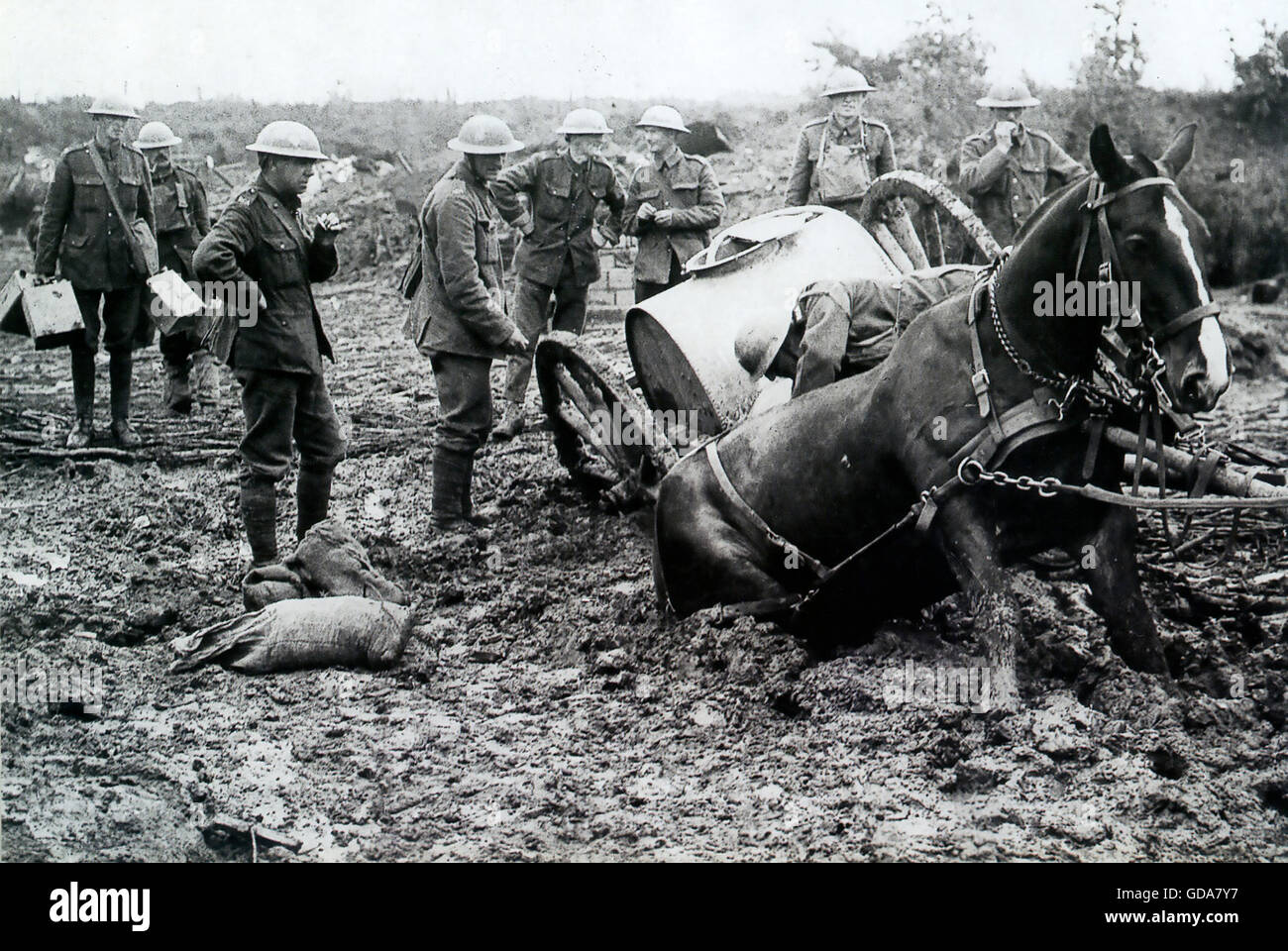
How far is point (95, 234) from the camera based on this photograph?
7824 millimetres

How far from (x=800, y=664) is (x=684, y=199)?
16.3 feet

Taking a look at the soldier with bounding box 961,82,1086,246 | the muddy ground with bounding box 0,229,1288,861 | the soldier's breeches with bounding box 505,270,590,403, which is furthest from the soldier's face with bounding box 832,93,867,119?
the muddy ground with bounding box 0,229,1288,861

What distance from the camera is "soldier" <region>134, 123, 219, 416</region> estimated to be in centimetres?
902

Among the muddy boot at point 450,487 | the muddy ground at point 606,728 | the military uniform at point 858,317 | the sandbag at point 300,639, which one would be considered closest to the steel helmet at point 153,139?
the muddy ground at point 606,728

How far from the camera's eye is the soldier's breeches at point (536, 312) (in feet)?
27.1

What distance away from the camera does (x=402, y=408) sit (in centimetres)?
922

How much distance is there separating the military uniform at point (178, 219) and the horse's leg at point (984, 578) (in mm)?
6493

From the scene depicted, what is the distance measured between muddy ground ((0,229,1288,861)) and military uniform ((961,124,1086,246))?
3.90 metres

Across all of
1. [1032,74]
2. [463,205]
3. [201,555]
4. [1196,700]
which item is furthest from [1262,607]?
[1032,74]

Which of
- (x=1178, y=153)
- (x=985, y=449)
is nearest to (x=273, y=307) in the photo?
(x=985, y=449)

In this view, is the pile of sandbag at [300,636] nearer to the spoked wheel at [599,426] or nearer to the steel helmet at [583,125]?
the spoked wheel at [599,426]

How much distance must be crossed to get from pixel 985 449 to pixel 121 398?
244 inches

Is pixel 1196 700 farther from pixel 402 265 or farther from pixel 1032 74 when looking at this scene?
pixel 402 265

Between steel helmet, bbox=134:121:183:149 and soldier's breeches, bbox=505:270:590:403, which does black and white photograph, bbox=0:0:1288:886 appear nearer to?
soldier's breeches, bbox=505:270:590:403
